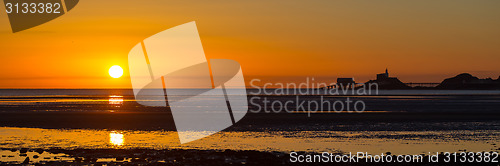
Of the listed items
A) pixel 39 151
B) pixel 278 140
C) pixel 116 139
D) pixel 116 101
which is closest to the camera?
pixel 39 151

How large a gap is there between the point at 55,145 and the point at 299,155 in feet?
33.9

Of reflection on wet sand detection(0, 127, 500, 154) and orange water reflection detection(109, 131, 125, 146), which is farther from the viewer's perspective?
orange water reflection detection(109, 131, 125, 146)

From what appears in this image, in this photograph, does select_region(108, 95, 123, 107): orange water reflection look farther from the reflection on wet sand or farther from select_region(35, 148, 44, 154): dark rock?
select_region(35, 148, 44, 154): dark rock

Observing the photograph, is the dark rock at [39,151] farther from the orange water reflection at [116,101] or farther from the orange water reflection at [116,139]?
the orange water reflection at [116,101]

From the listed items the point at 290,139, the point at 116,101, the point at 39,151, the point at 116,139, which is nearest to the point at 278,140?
the point at 290,139

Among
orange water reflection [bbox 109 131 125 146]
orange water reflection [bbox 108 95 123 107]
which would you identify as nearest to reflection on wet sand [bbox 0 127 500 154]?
orange water reflection [bbox 109 131 125 146]

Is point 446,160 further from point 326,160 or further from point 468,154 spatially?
point 326,160

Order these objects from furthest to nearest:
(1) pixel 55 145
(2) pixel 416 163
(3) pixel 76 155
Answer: (1) pixel 55 145 → (3) pixel 76 155 → (2) pixel 416 163

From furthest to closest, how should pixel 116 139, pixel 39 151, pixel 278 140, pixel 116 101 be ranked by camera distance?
1. pixel 116 101
2. pixel 116 139
3. pixel 278 140
4. pixel 39 151

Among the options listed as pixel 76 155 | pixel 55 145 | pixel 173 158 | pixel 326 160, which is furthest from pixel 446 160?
pixel 55 145

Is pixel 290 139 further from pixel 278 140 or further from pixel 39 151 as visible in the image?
pixel 39 151

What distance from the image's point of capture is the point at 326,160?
19219 mm

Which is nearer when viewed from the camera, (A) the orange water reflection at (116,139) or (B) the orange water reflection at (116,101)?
(A) the orange water reflection at (116,139)

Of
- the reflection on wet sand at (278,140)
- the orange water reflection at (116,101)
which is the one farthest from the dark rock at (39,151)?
the orange water reflection at (116,101)
